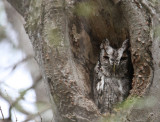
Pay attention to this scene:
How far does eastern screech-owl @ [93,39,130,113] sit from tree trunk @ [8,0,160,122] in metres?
0.40

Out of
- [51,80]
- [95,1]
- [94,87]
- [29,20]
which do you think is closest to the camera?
[51,80]

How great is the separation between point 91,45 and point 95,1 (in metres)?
0.49

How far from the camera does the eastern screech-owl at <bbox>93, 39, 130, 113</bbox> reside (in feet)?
9.70

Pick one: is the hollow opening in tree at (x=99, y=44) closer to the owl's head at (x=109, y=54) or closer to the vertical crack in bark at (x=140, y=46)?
the owl's head at (x=109, y=54)

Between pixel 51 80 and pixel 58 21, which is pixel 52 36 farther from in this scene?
pixel 51 80

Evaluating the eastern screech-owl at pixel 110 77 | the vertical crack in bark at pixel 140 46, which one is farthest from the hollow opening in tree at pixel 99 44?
the vertical crack in bark at pixel 140 46

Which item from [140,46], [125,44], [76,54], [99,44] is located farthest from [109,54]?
[140,46]

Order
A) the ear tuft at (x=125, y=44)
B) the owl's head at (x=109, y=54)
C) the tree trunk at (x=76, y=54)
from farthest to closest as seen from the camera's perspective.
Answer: the owl's head at (x=109, y=54) → the ear tuft at (x=125, y=44) → the tree trunk at (x=76, y=54)

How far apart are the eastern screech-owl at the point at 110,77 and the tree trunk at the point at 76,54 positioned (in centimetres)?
40

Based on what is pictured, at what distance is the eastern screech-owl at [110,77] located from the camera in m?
2.96

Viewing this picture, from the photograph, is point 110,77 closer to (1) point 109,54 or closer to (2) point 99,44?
(1) point 109,54

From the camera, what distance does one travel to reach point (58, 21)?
2301 millimetres

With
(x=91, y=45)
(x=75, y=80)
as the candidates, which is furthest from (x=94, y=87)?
(x=75, y=80)

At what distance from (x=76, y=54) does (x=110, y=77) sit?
2.23 ft
